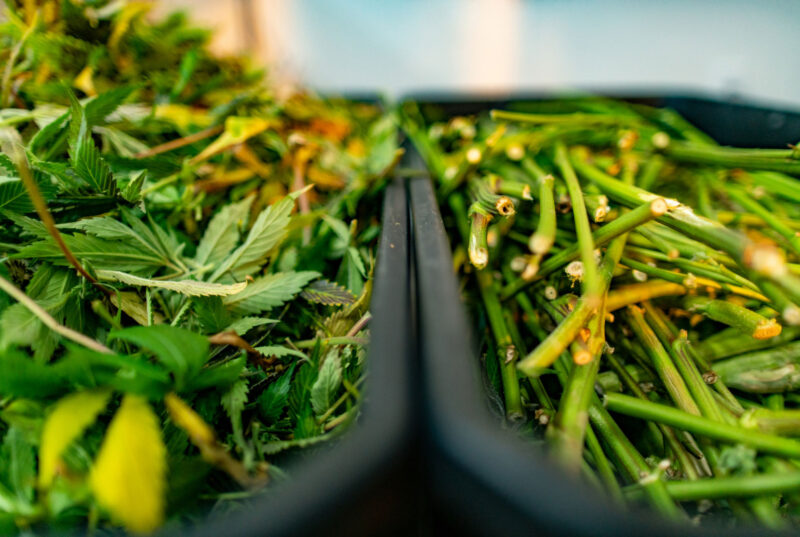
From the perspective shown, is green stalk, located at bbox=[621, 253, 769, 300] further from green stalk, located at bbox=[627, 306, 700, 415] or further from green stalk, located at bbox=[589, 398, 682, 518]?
green stalk, located at bbox=[589, 398, 682, 518]

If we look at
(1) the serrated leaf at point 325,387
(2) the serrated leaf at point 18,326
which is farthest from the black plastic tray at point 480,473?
(2) the serrated leaf at point 18,326

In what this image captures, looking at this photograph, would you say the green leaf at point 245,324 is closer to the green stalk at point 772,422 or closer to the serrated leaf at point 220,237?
the serrated leaf at point 220,237

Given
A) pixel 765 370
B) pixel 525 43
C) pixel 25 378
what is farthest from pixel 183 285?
pixel 525 43

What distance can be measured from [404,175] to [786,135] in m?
0.70

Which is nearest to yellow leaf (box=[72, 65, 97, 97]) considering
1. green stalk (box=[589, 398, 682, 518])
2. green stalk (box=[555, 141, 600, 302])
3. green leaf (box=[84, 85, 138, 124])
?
green leaf (box=[84, 85, 138, 124])

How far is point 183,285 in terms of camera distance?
407mm

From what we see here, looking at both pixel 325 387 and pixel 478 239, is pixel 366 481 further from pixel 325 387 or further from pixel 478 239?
pixel 478 239

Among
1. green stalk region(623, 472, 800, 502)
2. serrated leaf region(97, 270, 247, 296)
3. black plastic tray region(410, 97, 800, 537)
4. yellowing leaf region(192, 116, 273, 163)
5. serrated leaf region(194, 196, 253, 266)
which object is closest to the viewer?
black plastic tray region(410, 97, 800, 537)

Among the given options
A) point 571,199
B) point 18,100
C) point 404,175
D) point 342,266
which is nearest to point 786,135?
point 571,199

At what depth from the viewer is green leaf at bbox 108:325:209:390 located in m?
0.30

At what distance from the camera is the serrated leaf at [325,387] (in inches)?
14.8

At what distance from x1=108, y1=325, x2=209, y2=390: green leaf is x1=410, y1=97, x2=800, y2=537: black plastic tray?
0.18m

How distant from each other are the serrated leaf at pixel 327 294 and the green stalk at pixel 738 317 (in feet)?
1.27

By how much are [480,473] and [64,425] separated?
251 mm
